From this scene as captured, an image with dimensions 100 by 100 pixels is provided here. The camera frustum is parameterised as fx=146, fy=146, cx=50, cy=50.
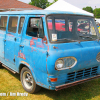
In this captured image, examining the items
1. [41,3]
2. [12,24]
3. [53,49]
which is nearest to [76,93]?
[53,49]

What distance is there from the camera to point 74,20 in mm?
3943

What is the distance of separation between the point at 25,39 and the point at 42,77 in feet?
3.77

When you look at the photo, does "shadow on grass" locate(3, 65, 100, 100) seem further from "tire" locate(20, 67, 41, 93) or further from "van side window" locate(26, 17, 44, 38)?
"van side window" locate(26, 17, 44, 38)

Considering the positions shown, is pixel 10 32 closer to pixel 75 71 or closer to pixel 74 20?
pixel 74 20

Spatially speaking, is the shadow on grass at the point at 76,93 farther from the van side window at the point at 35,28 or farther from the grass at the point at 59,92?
the van side window at the point at 35,28

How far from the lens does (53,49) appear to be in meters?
3.13

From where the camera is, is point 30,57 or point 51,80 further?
point 30,57

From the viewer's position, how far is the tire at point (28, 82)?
12.3 ft

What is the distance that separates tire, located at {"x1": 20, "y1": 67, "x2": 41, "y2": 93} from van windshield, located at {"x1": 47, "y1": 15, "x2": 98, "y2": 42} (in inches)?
48.3

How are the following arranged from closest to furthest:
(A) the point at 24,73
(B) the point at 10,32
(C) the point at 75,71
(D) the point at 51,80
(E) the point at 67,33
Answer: (D) the point at 51,80 < (C) the point at 75,71 < (E) the point at 67,33 < (A) the point at 24,73 < (B) the point at 10,32

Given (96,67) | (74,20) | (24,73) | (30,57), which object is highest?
(74,20)

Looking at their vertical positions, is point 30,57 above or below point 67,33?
below

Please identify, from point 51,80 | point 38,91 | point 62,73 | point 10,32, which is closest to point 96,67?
point 62,73

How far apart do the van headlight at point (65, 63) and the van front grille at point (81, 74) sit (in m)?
0.24
